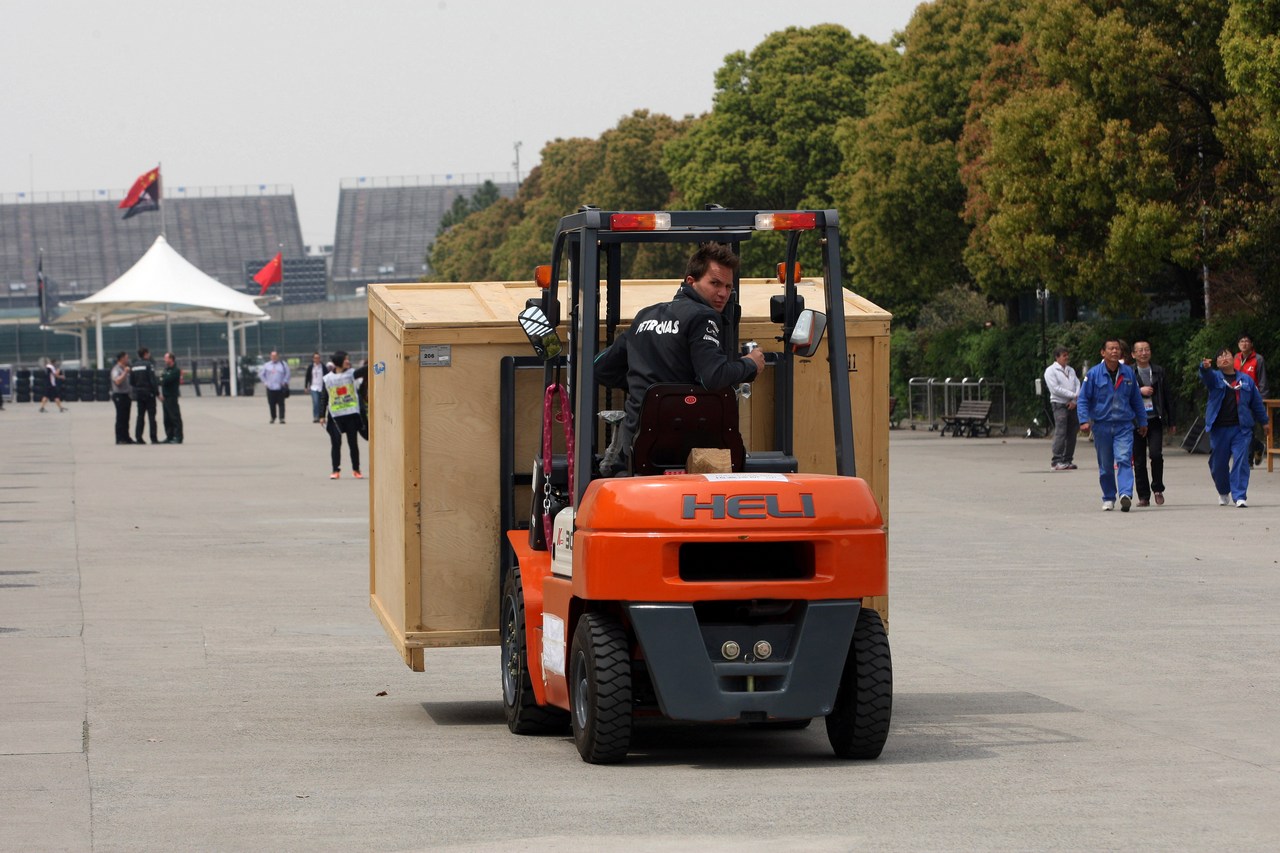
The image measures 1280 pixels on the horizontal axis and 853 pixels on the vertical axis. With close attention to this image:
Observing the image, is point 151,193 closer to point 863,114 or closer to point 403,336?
point 863,114

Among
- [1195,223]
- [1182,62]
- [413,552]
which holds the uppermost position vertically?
[1182,62]

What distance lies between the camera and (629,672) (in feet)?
27.4

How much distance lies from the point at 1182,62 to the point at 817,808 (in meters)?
29.6

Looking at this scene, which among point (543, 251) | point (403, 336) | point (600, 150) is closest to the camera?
point (403, 336)

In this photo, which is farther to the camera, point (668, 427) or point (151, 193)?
point (151, 193)

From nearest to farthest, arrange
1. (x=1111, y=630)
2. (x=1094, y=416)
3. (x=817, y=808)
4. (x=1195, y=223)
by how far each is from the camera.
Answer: (x=817, y=808) < (x=1111, y=630) < (x=1094, y=416) < (x=1195, y=223)

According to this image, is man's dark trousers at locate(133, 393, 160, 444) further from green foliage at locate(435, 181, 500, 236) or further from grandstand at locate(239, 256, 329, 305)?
green foliage at locate(435, 181, 500, 236)

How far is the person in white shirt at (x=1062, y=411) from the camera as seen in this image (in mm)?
29781

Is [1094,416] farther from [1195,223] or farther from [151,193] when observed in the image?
[151,193]

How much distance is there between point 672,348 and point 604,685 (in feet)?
4.45

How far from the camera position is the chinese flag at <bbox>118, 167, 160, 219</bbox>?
105 m

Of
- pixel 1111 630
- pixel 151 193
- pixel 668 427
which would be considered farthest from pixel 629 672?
pixel 151 193

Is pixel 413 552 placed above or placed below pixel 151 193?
below

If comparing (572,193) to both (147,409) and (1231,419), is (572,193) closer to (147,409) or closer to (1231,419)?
(147,409)
